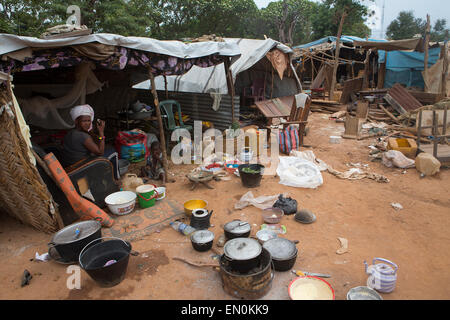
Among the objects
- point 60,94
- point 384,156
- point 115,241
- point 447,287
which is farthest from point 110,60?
point 384,156

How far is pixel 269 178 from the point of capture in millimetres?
5648

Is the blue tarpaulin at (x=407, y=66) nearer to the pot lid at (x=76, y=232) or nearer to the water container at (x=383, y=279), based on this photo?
the water container at (x=383, y=279)

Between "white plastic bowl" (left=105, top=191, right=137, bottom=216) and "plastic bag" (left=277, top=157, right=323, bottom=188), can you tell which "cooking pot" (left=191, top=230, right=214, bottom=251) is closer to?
"white plastic bowl" (left=105, top=191, right=137, bottom=216)

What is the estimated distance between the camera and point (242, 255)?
8.67 feet

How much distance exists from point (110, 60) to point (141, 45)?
55 centimetres

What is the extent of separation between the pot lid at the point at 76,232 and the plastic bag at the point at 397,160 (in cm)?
612

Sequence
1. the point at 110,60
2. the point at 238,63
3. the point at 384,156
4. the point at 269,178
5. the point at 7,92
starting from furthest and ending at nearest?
the point at 238,63 → the point at 384,156 → the point at 269,178 → the point at 110,60 → the point at 7,92

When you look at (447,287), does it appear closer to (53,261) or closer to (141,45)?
(53,261)

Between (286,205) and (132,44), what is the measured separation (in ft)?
11.7

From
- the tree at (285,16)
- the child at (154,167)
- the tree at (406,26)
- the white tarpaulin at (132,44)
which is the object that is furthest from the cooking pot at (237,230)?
the tree at (406,26)

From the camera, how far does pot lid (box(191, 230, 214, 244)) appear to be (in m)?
3.32

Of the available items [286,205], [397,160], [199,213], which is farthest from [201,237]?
[397,160]

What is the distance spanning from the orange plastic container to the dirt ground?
109cm

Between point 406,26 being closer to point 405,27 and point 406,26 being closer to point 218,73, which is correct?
point 405,27
